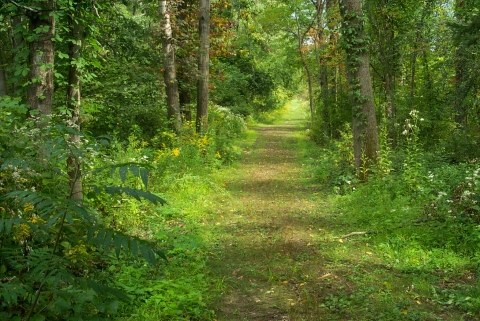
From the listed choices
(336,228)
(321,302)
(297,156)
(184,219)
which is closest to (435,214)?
(336,228)

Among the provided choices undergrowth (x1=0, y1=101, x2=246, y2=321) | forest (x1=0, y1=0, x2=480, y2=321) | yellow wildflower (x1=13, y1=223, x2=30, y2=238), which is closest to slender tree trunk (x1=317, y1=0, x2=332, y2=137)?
forest (x1=0, y1=0, x2=480, y2=321)

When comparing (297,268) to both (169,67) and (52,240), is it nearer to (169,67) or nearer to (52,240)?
(52,240)

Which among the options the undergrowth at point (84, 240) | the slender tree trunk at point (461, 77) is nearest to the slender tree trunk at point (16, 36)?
the undergrowth at point (84, 240)

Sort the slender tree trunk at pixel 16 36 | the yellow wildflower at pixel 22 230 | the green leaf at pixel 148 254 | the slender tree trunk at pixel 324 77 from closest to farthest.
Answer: the green leaf at pixel 148 254 < the yellow wildflower at pixel 22 230 < the slender tree trunk at pixel 16 36 < the slender tree trunk at pixel 324 77

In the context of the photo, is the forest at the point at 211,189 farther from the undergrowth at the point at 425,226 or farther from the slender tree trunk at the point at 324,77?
the slender tree trunk at the point at 324,77

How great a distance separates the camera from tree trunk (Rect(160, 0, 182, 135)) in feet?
41.2

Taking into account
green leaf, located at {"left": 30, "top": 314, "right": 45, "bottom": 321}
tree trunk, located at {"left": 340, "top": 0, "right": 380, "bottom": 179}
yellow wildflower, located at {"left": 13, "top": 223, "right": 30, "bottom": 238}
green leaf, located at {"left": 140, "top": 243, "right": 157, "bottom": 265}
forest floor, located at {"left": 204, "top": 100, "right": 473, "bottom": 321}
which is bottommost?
forest floor, located at {"left": 204, "top": 100, "right": 473, "bottom": 321}

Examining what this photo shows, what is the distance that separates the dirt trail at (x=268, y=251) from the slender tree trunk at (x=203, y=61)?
4.25 meters

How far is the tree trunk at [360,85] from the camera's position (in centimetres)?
904

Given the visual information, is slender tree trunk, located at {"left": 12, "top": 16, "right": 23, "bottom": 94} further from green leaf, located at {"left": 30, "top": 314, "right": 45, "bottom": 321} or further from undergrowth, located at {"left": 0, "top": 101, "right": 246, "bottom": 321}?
green leaf, located at {"left": 30, "top": 314, "right": 45, "bottom": 321}

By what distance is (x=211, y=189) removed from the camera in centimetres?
978

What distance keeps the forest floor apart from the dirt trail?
0.01 meters

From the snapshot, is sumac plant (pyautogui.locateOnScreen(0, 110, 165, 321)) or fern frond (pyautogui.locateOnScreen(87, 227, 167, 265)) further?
sumac plant (pyautogui.locateOnScreen(0, 110, 165, 321))

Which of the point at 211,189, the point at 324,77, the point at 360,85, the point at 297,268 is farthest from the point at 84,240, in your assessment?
the point at 324,77
